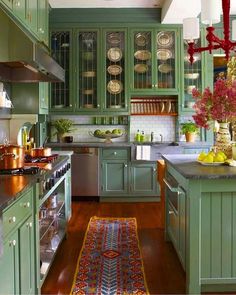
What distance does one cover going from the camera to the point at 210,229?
270 centimetres

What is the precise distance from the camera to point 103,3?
5.77 meters

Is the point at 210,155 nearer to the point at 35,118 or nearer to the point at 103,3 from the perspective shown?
the point at 35,118

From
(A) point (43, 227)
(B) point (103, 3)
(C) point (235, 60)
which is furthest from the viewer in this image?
(B) point (103, 3)

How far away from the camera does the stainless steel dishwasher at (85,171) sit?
5867mm

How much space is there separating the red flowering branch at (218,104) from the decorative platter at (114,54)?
3.17 metres

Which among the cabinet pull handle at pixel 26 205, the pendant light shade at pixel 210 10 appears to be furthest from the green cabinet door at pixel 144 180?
the cabinet pull handle at pixel 26 205

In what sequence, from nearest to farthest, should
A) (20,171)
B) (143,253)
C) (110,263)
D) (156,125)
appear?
(20,171), (110,263), (143,253), (156,125)

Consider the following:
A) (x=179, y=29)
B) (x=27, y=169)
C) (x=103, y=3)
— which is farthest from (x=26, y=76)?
(x=179, y=29)

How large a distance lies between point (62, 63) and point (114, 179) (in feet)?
6.86

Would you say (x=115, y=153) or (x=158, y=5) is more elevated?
(x=158, y=5)

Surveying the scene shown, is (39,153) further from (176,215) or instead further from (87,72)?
(87,72)

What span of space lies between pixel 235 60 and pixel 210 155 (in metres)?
1.61

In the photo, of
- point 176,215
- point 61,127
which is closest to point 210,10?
point 176,215

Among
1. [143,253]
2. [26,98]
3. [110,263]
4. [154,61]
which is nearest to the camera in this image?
[110,263]
